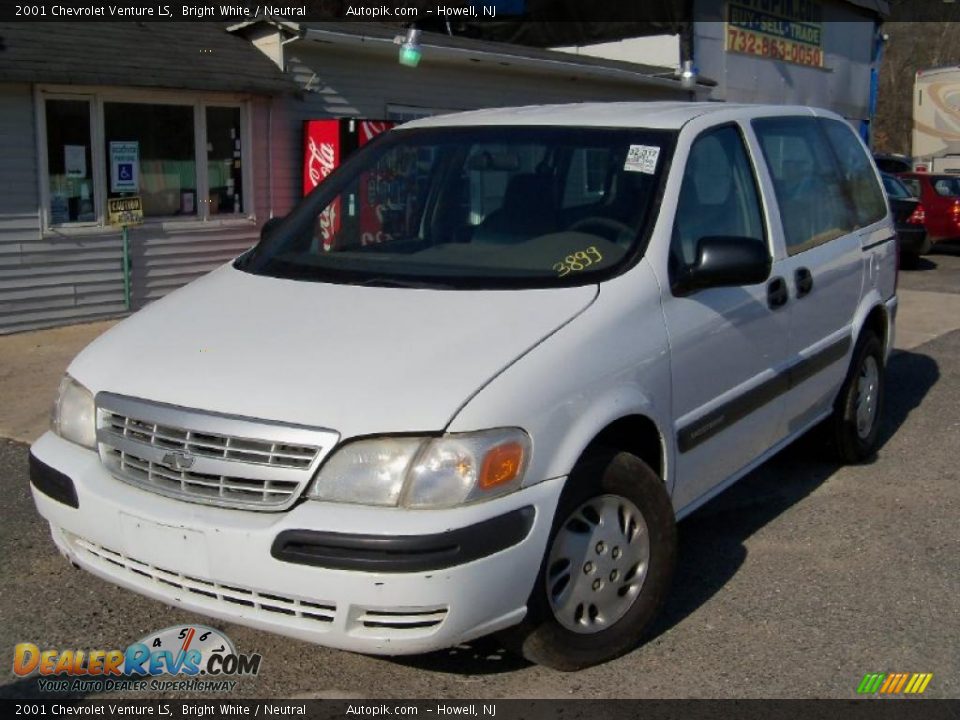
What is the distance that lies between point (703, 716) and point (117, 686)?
185 centimetres

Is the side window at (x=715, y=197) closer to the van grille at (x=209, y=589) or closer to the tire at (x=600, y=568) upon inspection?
the tire at (x=600, y=568)

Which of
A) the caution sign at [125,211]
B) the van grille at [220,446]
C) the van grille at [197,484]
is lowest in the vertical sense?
the caution sign at [125,211]

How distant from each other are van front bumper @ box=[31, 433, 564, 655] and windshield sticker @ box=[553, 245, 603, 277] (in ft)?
2.99

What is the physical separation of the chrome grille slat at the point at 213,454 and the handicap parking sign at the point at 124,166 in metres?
7.24

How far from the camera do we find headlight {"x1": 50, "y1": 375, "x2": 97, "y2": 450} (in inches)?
138

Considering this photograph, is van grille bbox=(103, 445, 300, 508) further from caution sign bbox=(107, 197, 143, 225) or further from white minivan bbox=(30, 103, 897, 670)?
caution sign bbox=(107, 197, 143, 225)

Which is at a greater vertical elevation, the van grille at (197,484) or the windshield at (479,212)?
the windshield at (479,212)

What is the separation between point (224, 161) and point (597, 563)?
8.45 m

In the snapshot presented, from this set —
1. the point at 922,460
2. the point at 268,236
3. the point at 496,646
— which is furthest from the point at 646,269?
the point at 922,460

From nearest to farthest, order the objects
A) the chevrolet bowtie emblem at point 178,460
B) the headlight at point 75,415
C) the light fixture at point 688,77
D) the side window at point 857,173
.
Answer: the chevrolet bowtie emblem at point 178,460
the headlight at point 75,415
the side window at point 857,173
the light fixture at point 688,77

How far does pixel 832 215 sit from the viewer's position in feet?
17.6

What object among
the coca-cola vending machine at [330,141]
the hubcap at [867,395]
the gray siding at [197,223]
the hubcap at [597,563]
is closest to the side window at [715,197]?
the hubcap at [597,563]

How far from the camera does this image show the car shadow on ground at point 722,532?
365 centimetres

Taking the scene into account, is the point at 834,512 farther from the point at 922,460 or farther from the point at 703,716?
the point at 703,716
